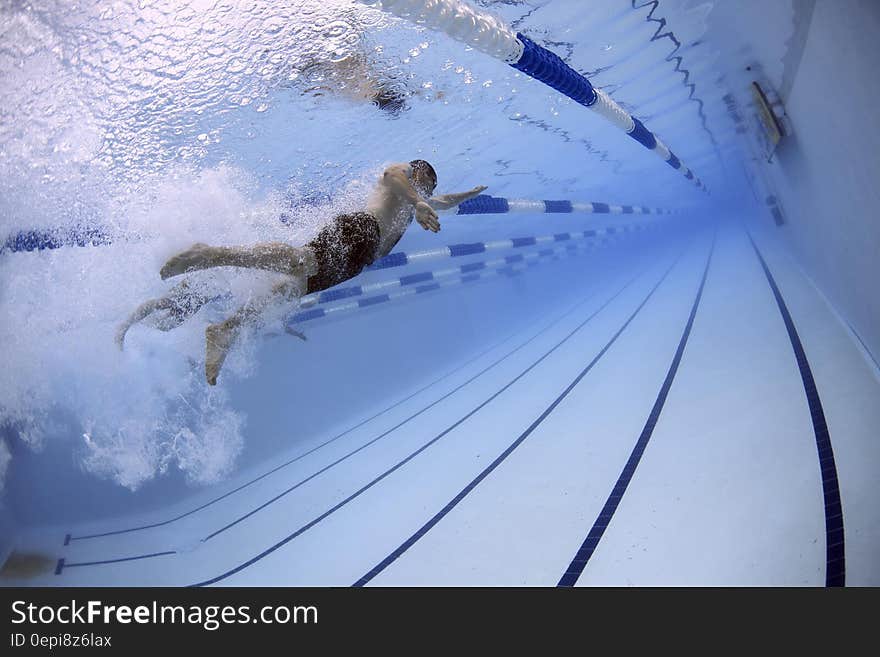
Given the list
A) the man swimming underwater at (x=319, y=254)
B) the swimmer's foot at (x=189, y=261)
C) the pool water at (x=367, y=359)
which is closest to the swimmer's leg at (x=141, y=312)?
the man swimming underwater at (x=319, y=254)

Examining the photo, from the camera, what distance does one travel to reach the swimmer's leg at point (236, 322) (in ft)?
7.95

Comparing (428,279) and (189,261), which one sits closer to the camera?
(189,261)

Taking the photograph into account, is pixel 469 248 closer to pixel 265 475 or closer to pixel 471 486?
pixel 265 475

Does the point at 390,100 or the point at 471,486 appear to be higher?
the point at 390,100

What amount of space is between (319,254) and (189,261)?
582 millimetres

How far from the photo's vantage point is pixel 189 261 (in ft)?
7.25

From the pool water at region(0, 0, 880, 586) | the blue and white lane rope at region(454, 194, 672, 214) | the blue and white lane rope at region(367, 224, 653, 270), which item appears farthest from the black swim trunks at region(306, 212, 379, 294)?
the blue and white lane rope at region(367, 224, 653, 270)

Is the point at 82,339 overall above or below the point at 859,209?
above

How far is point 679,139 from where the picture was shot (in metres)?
7.33

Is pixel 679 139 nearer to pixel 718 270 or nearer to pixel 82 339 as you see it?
pixel 718 270

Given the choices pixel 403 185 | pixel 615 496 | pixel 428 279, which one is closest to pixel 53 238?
pixel 403 185
